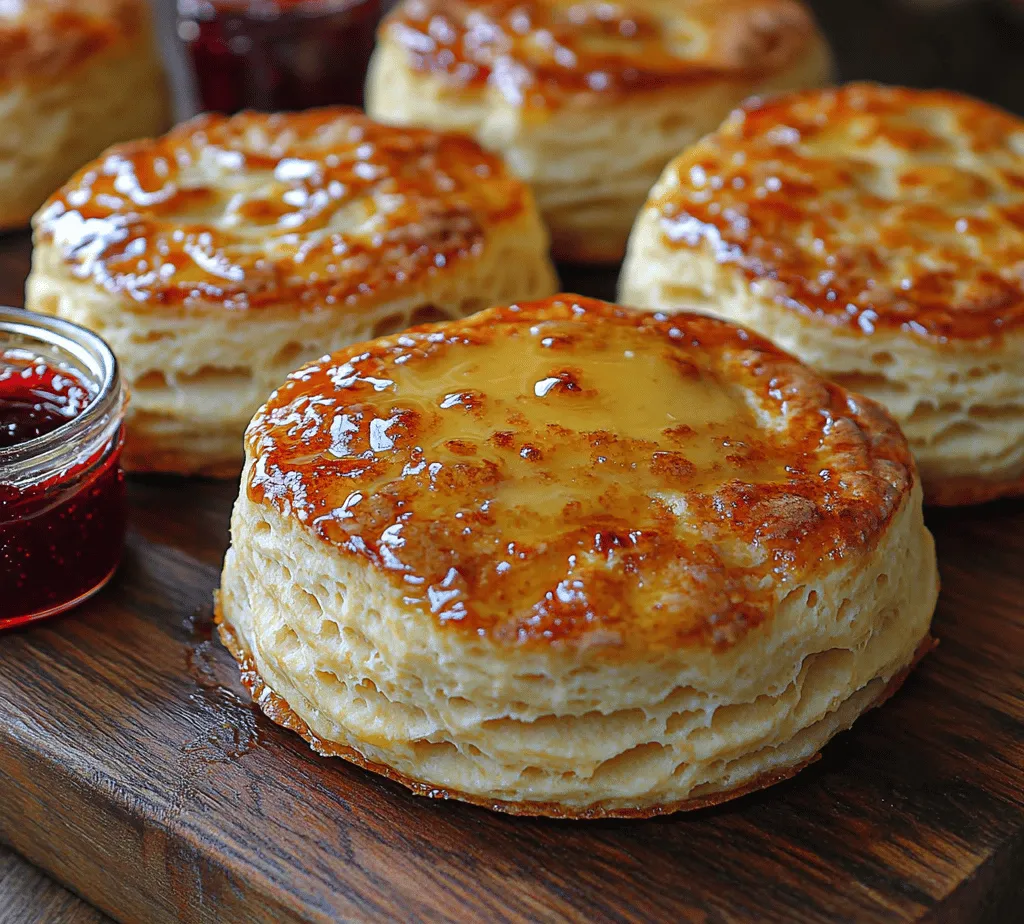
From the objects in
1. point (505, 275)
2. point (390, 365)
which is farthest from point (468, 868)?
point (505, 275)

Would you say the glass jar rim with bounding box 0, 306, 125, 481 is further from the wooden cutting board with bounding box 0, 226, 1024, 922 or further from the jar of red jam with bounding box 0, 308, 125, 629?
the wooden cutting board with bounding box 0, 226, 1024, 922

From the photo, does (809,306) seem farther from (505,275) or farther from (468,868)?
(468,868)

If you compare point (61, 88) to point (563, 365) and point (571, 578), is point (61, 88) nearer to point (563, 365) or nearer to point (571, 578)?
point (563, 365)

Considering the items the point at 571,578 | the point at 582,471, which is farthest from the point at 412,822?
the point at 582,471

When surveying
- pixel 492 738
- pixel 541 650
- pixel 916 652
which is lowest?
pixel 916 652

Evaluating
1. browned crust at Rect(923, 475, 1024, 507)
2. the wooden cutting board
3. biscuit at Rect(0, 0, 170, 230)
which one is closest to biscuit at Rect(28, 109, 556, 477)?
the wooden cutting board

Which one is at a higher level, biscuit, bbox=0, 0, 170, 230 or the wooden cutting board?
biscuit, bbox=0, 0, 170, 230

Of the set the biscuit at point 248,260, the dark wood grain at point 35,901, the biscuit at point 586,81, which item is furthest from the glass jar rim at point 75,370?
the biscuit at point 586,81
